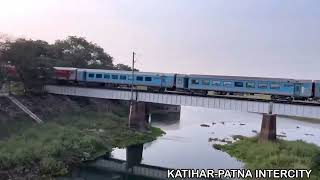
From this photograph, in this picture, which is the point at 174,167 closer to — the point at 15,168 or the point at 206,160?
the point at 206,160

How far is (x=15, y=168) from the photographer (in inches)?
963

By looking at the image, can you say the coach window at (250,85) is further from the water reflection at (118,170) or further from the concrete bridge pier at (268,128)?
the water reflection at (118,170)

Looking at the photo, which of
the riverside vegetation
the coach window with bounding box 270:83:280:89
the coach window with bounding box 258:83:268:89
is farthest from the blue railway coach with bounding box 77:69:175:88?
the coach window with bounding box 270:83:280:89

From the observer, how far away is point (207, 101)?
39938mm

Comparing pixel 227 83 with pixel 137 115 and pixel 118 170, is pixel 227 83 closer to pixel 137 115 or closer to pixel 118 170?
pixel 137 115

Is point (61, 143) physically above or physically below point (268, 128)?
below

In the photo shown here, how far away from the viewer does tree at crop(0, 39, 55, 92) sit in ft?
151

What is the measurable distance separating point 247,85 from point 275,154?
32.3 ft

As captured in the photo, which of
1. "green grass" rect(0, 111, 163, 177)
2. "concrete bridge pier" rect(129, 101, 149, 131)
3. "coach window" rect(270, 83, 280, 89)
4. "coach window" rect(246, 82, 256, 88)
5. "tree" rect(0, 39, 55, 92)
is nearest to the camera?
"green grass" rect(0, 111, 163, 177)

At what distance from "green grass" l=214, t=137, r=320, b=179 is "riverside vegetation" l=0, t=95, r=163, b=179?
394 inches

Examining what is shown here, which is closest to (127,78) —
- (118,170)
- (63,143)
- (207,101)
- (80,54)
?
(207,101)

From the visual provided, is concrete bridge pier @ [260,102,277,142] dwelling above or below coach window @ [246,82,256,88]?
below

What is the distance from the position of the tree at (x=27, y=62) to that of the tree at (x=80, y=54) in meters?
16.9

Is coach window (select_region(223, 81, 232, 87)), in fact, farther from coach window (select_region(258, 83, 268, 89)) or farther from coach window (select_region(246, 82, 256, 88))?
coach window (select_region(258, 83, 268, 89))
